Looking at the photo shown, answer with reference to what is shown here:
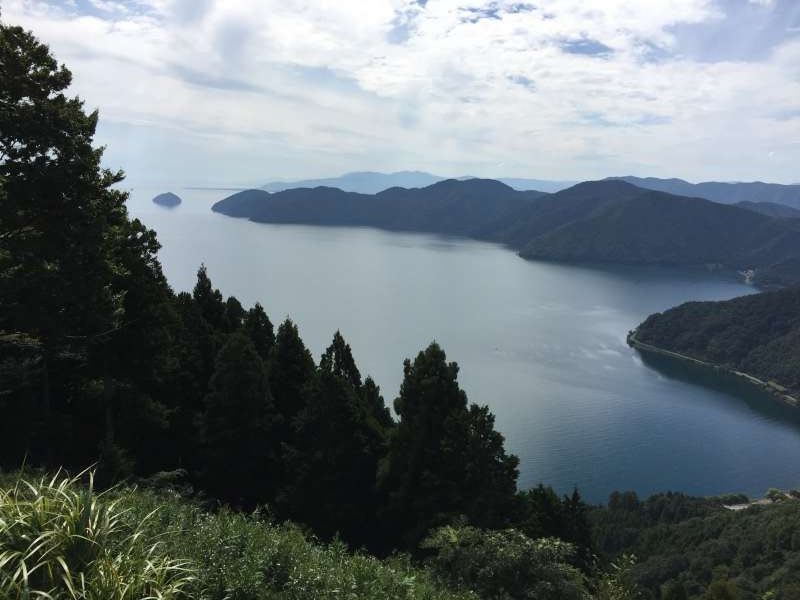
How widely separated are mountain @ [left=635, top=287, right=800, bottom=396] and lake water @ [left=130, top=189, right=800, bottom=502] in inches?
293

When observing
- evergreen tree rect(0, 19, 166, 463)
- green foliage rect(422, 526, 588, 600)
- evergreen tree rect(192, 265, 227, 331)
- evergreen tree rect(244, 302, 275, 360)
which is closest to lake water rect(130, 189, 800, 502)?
evergreen tree rect(244, 302, 275, 360)

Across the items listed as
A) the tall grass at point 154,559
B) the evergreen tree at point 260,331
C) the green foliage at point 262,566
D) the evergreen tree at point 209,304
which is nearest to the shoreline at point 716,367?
the evergreen tree at point 260,331

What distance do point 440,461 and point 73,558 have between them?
12.6 metres

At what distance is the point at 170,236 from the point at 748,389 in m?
147

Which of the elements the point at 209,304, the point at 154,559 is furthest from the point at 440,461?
the point at 209,304

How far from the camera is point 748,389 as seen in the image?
81375 millimetres

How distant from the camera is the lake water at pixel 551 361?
51625 millimetres

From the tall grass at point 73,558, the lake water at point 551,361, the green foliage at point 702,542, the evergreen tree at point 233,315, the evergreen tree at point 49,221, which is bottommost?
the green foliage at point 702,542

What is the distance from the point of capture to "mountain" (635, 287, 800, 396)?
88250 millimetres

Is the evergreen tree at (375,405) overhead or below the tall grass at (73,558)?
below

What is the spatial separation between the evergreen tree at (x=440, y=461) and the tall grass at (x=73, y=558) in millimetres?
11133

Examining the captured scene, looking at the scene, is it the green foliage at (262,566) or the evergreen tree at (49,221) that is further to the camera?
the evergreen tree at (49,221)

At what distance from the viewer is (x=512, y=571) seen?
801 centimetres

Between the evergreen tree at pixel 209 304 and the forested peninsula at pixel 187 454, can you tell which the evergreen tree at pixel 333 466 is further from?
the evergreen tree at pixel 209 304
